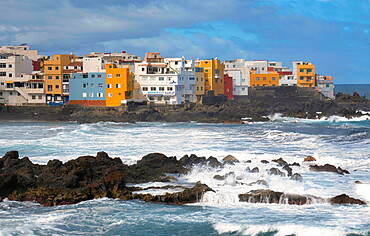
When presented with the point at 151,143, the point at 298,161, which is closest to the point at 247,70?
the point at 151,143

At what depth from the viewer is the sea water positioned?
49.4 feet

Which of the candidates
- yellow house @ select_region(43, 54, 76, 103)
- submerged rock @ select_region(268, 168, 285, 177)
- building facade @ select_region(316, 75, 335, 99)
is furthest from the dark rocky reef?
building facade @ select_region(316, 75, 335, 99)

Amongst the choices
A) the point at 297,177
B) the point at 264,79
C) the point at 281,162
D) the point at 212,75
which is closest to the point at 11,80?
the point at 212,75

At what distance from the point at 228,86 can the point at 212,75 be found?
21.1ft

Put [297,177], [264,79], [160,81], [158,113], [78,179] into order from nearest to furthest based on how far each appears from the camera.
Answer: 1. [78,179]
2. [297,177]
3. [158,113]
4. [160,81]
5. [264,79]

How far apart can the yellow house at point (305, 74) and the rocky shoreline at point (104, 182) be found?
2084 inches

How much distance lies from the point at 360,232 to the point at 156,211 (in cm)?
619

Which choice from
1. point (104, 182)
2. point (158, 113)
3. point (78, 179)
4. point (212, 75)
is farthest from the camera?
point (212, 75)

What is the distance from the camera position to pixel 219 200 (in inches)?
709

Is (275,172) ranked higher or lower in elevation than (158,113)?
lower

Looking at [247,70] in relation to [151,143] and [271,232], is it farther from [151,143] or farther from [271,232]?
[271,232]

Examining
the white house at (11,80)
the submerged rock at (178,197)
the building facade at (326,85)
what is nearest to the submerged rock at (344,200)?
the submerged rock at (178,197)

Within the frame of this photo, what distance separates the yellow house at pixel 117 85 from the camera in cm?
5588

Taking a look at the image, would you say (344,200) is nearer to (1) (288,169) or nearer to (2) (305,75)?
(1) (288,169)
